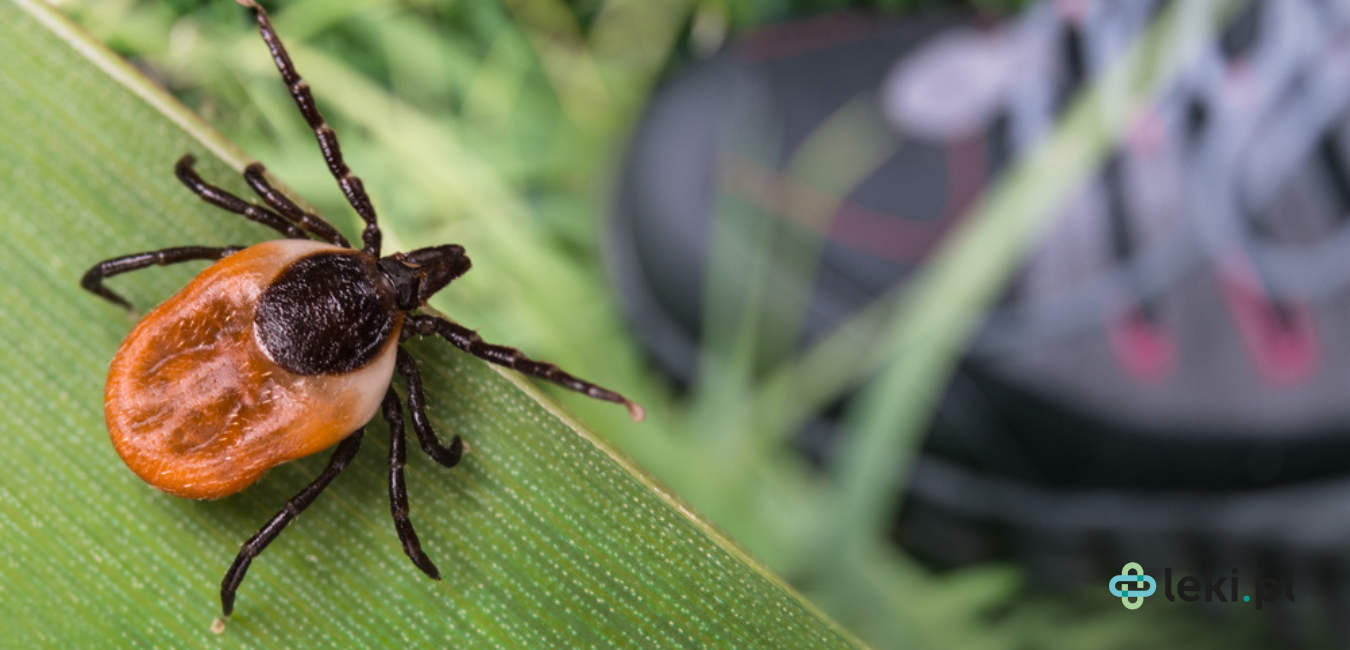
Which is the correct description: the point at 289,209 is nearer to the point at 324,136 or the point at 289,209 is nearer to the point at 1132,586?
the point at 324,136

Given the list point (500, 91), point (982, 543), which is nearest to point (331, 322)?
point (500, 91)

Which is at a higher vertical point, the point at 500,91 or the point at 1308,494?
the point at 1308,494

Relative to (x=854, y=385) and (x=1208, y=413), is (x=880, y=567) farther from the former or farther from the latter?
(x=1208, y=413)

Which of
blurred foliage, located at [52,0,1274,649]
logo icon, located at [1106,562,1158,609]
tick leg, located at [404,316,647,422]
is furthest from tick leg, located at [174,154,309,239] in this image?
logo icon, located at [1106,562,1158,609]

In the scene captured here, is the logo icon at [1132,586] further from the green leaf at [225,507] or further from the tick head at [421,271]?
the tick head at [421,271]

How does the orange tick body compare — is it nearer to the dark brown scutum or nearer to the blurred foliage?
the dark brown scutum

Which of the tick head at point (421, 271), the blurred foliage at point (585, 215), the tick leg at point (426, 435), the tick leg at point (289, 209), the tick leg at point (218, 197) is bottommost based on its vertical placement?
the tick leg at point (426, 435)

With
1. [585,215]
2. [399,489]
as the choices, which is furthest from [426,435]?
[585,215]

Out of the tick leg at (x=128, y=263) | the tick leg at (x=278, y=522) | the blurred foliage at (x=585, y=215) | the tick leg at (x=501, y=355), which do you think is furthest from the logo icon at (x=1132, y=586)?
the tick leg at (x=128, y=263)
